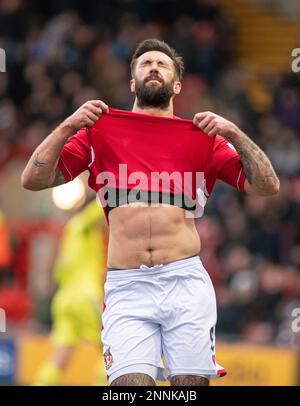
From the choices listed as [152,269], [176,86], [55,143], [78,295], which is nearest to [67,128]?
[55,143]

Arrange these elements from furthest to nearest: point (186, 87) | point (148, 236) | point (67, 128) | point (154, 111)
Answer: point (186, 87), point (154, 111), point (148, 236), point (67, 128)

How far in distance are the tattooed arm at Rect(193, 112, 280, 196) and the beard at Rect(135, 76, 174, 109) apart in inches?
9.5

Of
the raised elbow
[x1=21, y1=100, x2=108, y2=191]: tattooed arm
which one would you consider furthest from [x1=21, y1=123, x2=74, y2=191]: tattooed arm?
the raised elbow

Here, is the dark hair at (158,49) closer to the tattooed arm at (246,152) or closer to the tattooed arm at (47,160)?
the tattooed arm at (246,152)

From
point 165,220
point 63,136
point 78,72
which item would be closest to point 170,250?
point 165,220

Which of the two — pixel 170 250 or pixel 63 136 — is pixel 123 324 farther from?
pixel 63 136

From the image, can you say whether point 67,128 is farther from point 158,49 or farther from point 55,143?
point 158,49

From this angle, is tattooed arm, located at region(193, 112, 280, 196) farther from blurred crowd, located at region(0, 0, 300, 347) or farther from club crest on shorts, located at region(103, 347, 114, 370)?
blurred crowd, located at region(0, 0, 300, 347)

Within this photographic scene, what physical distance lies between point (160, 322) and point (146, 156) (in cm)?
93

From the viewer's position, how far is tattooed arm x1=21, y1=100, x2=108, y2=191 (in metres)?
6.75

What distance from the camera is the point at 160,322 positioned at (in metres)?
6.80

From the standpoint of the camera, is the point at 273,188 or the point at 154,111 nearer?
the point at 273,188

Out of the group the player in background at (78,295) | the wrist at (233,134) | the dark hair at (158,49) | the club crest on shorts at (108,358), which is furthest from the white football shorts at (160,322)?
the player in background at (78,295)

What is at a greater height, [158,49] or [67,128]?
[158,49]
